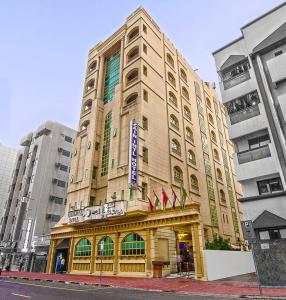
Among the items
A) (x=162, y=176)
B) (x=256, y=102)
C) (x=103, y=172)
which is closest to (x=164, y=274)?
(x=162, y=176)

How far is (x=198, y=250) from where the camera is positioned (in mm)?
19359

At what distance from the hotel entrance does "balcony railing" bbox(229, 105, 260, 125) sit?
13.2m

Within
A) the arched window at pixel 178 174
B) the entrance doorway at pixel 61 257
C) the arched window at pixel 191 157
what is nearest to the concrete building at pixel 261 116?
the arched window at pixel 178 174

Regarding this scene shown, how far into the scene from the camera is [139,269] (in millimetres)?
22500

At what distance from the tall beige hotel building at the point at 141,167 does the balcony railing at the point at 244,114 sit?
8244mm

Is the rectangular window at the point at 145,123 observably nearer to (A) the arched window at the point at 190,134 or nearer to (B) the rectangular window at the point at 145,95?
(B) the rectangular window at the point at 145,95

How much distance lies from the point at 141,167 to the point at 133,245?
8.00 m

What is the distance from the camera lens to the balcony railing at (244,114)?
21200 millimetres

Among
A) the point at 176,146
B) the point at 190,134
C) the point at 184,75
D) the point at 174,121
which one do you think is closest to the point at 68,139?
the point at 184,75

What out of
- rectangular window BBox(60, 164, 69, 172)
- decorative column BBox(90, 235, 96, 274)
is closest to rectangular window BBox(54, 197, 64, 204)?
rectangular window BBox(60, 164, 69, 172)

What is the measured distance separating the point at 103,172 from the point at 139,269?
1362cm

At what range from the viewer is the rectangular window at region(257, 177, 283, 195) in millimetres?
18422

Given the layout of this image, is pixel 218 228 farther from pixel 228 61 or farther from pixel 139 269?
pixel 228 61

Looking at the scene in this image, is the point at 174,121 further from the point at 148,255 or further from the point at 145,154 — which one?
the point at 148,255
